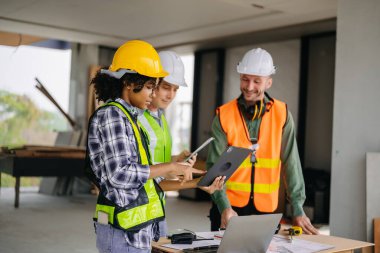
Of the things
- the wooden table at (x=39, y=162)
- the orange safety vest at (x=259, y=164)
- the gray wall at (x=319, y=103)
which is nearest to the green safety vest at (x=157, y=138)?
the orange safety vest at (x=259, y=164)

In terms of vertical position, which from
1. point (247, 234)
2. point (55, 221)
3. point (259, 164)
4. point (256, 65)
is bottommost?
point (55, 221)

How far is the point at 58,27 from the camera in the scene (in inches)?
376

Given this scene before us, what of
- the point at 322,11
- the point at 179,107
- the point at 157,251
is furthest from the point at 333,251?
the point at 179,107

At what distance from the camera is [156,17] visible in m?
8.41

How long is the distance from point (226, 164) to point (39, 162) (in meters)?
6.53

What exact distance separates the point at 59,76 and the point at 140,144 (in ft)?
32.1

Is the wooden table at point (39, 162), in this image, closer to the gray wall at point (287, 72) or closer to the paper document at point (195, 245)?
the gray wall at point (287, 72)

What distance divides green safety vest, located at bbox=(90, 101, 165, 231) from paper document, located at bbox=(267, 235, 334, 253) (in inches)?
26.2

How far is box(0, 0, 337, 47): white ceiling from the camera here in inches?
287

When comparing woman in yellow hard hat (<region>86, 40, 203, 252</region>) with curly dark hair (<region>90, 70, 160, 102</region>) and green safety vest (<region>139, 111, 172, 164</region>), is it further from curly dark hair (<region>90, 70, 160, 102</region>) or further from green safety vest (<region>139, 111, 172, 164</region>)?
green safety vest (<region>139, 111, 172, 164</region>)

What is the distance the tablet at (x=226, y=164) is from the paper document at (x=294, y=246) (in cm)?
44

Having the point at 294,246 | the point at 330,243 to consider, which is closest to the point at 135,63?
the point at 294,246

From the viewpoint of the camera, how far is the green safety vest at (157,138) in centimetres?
293

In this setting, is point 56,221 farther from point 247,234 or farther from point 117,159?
point 117,159
